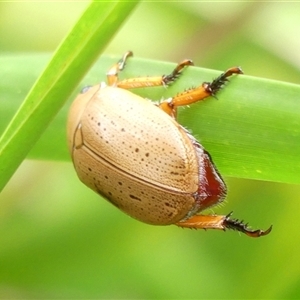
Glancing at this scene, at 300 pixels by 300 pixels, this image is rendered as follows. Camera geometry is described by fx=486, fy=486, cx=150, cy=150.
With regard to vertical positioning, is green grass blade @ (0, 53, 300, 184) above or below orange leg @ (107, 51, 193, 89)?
above

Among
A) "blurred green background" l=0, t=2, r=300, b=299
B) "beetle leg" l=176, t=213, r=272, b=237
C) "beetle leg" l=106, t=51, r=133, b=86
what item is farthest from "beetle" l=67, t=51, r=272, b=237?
"blurred green background" l=0, t=2, r=300, b=299

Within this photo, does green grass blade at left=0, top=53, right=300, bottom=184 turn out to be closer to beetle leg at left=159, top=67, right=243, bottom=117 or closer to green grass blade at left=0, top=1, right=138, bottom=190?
beetle leg at left=159, top=67, right=243, bottom=117

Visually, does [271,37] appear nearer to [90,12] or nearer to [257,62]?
[257,62]

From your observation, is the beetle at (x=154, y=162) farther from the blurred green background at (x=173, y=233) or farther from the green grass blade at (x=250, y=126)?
the blurred green background at (x=173, y=233)

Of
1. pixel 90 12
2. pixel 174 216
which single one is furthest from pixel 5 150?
pixel 174 216

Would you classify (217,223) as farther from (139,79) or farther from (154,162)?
(139,79)

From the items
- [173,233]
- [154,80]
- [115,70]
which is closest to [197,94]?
[154,80]
